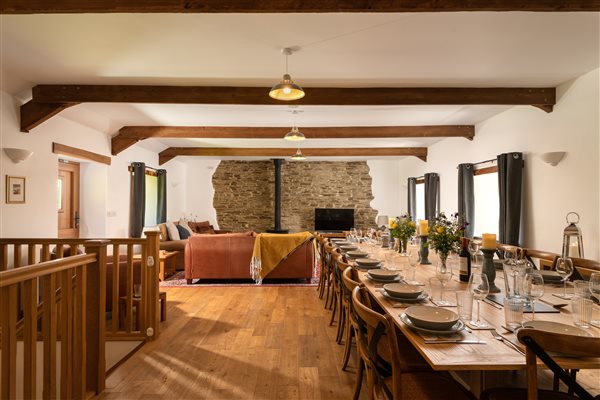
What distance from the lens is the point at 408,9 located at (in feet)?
6.99

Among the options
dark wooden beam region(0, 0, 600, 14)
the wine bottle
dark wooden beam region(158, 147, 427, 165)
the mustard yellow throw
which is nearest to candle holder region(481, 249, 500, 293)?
the wine bottle

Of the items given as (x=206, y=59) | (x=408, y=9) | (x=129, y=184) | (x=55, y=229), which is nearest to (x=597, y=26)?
(x=408, y=9)

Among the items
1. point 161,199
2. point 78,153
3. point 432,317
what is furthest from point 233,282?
point 432,317

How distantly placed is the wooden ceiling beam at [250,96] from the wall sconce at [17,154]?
1.24ft

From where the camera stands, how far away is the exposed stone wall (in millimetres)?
10539

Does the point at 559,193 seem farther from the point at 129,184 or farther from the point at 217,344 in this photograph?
the point at 129,184

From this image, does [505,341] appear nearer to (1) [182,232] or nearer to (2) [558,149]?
(2) [558,149]

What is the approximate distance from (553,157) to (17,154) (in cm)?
628

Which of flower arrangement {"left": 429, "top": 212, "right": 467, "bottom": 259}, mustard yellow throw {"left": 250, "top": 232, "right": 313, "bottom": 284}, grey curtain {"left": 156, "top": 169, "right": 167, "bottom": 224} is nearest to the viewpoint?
flower arrangement {"left": 429, "top": 212, "right": 467, "bottom": 259}

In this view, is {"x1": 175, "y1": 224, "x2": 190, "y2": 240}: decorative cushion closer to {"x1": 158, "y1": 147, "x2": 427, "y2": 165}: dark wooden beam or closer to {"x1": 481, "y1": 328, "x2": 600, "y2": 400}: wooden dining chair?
{"x1": 158, "y1": 147, "x2": 427, "y2": 165}: dark wooden beam

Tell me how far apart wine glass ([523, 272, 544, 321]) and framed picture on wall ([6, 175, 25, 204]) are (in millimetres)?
5046

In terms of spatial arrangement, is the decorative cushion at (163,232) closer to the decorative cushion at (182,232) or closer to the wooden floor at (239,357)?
the decorative cushion at (182,232)

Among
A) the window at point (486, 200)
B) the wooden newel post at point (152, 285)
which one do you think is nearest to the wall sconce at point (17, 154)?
the wooden newel post at point (152, 285)

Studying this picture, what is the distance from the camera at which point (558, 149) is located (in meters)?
4.25
